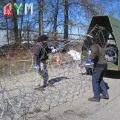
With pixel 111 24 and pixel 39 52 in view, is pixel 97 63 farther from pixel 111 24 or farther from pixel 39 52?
pixel 111 24

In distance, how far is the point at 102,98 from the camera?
496 centimetres

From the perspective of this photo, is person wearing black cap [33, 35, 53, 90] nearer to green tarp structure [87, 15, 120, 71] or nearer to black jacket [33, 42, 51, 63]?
black jacket [33, 42, 51, 63]

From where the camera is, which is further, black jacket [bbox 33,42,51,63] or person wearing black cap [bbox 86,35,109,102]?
black jacket [bbox 33,42,51,63]

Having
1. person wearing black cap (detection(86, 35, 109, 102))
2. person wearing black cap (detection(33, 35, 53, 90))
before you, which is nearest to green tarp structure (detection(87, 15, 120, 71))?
person wearing black cap (detection(86, 35, 109, 102))

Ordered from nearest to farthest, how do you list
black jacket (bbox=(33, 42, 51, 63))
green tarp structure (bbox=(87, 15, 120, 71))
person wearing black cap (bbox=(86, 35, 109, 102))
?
person wearing black cap (bbox=(86, 35, 109, 102)) → black jacket (bbox=(33, 42, 51, 63)) → green tarp structure (bbox=(87, 15, 120, 71))

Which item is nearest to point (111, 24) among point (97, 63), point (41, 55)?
point (97, 63)

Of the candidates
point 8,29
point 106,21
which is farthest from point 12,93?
point 8,29

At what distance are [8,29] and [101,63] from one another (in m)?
9.23

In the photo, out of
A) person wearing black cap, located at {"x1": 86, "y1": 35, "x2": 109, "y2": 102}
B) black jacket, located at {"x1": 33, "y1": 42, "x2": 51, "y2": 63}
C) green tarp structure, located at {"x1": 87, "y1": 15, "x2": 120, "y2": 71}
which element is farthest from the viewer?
green tarp structure, located at {"x1": 87, "y1": 15, "x2": 120, "y2": 71}

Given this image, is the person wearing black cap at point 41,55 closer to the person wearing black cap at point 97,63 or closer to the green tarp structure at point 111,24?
the person wearing black cap at point 97,63

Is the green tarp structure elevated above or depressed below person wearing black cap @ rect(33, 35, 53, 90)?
above

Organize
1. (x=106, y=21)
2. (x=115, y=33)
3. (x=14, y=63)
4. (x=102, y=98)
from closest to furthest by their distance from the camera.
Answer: (x=102, y=98), (x=115, y=33), (x=106, y=21), (x=14, y=63)

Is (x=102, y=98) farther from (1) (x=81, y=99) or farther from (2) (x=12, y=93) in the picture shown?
(2) (x=12, y=93)

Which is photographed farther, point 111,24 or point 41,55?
point 111,24
